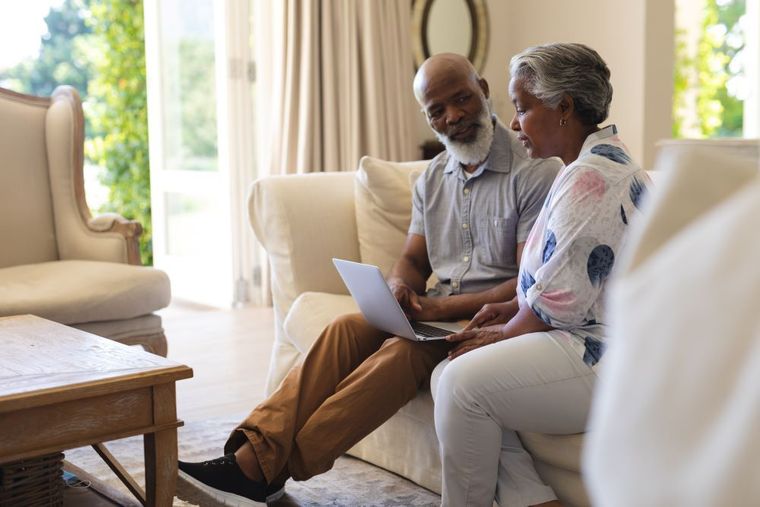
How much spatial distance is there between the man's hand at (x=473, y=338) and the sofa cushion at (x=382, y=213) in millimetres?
728

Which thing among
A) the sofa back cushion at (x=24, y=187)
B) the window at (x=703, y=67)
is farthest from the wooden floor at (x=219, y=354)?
the window at (x=703, y=67)

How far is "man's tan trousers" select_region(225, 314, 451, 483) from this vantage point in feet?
7.00

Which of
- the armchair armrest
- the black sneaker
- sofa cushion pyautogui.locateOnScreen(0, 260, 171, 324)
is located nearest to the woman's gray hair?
the black sneaker

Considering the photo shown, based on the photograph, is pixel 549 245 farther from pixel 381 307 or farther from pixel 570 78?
pixel 381 307

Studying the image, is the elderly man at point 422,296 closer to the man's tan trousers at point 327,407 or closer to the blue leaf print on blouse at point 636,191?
the man's tan trousers at point 327,407

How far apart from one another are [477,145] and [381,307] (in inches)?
20.0

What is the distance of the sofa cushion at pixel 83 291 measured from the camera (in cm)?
292

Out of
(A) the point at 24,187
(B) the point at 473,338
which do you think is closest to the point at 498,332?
(B) the point at 473,338

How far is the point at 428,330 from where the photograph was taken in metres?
2.27

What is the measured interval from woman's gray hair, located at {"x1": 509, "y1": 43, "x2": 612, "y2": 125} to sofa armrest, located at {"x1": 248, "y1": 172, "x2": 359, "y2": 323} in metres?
1.04

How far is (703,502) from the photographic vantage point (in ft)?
1.74

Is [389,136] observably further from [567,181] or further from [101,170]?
[567,181]

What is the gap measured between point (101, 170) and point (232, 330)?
3081mm

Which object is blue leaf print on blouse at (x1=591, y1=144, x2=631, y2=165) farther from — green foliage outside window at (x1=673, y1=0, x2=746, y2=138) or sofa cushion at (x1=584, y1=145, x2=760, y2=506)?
green foliage outside window at (x1=673, y1=0, x2=746, y2=138)
